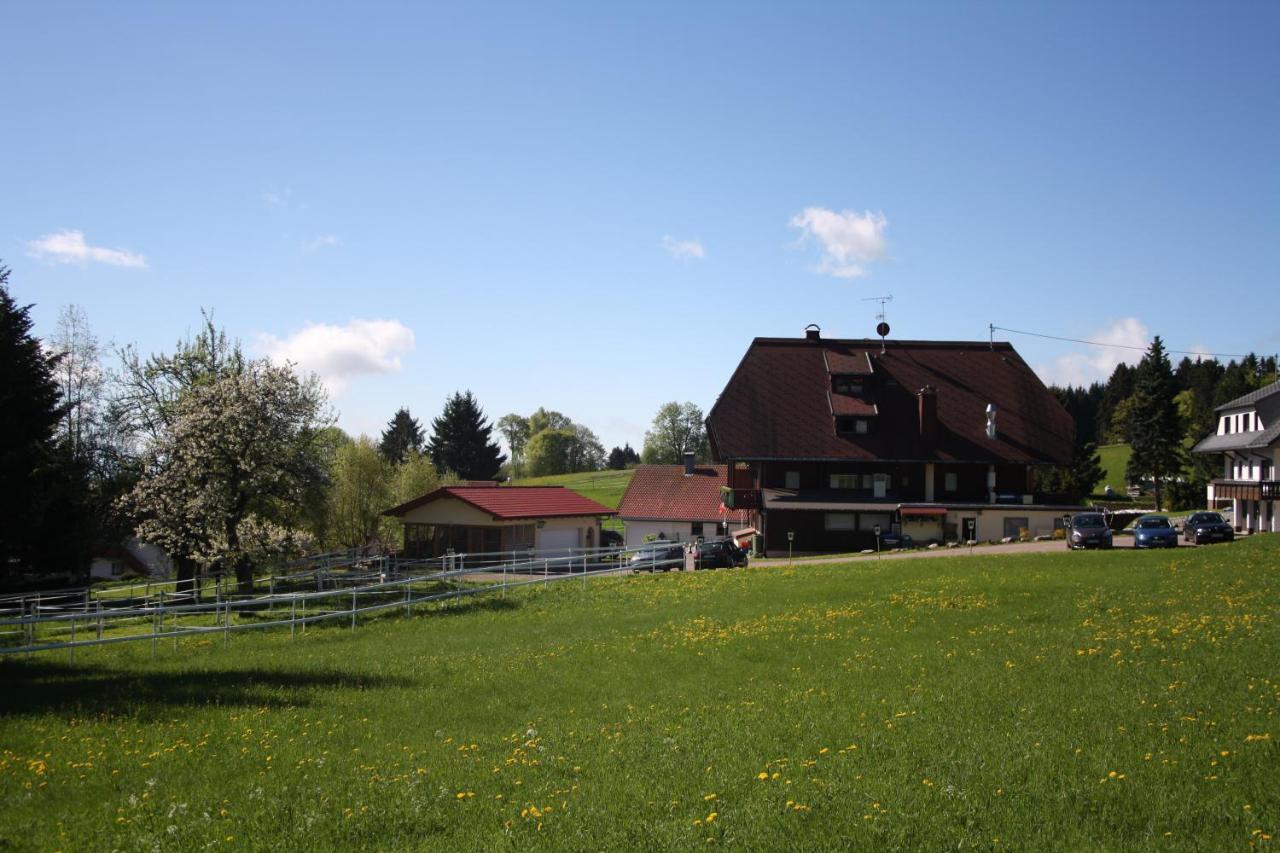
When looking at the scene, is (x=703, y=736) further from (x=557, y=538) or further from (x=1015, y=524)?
(x=557, y=538)

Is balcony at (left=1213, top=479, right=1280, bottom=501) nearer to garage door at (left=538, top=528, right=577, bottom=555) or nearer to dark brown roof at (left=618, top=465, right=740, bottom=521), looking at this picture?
dark brown roof at (left=618, top=465, right=740, bottom=521)

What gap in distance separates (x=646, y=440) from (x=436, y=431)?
50.8m

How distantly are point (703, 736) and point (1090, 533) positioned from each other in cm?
3432

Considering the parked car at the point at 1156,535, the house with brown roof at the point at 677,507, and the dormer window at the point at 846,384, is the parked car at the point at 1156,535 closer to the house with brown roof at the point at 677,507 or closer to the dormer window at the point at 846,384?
the dormer window at the point at 846,384

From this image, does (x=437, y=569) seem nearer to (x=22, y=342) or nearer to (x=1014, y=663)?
(x=22, y=342)

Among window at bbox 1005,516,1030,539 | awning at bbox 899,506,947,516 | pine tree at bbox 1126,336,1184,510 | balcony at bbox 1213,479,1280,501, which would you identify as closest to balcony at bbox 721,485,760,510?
awning at bbox 899,506,947,516

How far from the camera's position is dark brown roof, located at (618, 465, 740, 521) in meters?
70.4

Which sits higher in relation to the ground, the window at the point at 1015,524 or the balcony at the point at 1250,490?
the balcony at the point at 1250,490

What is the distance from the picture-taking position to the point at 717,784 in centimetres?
1016

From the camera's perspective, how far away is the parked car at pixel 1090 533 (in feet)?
134

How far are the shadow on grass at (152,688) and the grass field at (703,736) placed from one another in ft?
0.35

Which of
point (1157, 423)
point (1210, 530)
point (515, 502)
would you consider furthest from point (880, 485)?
point (1157, 423)

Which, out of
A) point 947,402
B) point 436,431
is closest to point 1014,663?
point 947,402

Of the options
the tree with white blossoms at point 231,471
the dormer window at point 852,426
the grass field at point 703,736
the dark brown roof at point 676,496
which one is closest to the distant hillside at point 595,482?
the dark brown roof at point 676,496
